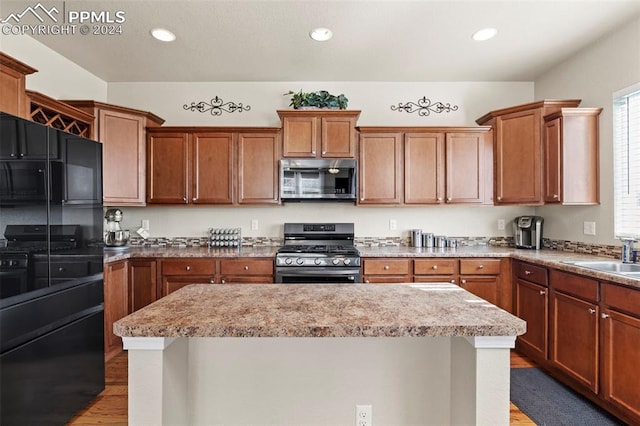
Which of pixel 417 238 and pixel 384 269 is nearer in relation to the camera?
pixel 384 269

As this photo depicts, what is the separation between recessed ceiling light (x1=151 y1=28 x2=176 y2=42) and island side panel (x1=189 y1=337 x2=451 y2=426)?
2611 millimetres

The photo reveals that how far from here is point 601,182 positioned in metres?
2.82

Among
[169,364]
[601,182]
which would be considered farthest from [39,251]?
[601,182]

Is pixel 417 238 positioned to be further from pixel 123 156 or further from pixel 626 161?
pixel 123 156

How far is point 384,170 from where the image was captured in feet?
11.4

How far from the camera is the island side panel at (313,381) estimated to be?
1459 mm

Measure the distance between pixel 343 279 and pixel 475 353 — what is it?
76.4 inches

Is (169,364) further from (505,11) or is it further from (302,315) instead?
(505,11)

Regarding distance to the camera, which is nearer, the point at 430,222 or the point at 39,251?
the point at 39,251

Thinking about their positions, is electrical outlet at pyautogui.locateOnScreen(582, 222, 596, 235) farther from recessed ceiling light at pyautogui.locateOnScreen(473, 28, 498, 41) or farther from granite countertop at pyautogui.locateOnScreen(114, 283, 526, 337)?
granite countertop at pyautogui.locateOnScreen(114, 283, 526, 337)

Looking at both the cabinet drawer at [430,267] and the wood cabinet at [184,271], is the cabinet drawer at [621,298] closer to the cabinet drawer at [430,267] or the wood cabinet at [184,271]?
the cabinet drawer at [430,267]

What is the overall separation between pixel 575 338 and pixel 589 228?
1.16m

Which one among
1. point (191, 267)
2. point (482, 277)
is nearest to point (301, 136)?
point (191, 267)

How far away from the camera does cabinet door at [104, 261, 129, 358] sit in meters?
2.80
